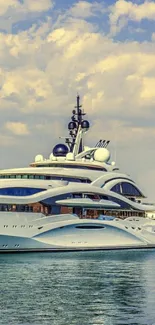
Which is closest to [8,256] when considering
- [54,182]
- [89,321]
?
[54,182]

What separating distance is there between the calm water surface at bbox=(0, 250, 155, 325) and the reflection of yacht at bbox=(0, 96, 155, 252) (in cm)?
498

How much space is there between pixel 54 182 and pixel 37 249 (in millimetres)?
6315

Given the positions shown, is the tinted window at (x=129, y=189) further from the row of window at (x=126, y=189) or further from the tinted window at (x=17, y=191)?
the tinted window at (x=17, y=191)

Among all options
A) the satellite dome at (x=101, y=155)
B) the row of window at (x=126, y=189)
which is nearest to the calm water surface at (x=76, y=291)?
the row of window at (x=126, y=189)

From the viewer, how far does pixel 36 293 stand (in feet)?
102

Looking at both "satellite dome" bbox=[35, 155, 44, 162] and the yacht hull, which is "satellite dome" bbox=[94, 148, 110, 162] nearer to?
"satellite dome" bbox=[35, 155, 44, 162]

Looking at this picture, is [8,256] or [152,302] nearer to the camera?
[152,302]

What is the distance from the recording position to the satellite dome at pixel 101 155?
70625mm

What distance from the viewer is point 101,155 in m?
70.8

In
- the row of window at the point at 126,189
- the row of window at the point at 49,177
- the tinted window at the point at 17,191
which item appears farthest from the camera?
the row of window at the point at 126,189

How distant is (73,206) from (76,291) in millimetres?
27811

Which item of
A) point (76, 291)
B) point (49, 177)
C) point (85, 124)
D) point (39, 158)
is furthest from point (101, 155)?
point (76, 291)

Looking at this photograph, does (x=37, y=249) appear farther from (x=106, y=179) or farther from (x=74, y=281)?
(x=74, y=281)

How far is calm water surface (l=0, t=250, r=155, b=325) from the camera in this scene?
2539 cm
